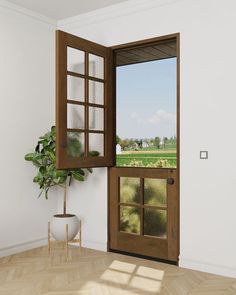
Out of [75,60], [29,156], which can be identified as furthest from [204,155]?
[29,156]

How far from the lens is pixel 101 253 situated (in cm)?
423

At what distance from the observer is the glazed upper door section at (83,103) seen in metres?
3.67

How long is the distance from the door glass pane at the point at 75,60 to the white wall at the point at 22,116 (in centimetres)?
75

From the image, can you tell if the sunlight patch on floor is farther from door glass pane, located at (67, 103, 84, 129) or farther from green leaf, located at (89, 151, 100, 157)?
door glass pane, located at (67, 103, 84, 129)

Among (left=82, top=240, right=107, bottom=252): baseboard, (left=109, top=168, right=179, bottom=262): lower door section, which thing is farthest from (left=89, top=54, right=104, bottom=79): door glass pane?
(left=82, top=240, right=107, bottom=252): baseboard

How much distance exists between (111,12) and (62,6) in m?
0.57

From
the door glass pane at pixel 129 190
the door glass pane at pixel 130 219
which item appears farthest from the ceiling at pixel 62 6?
the door glass pane at pixel 130 219

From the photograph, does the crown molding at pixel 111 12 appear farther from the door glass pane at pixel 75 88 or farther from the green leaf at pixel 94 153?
the green leaf at pixel 94 153

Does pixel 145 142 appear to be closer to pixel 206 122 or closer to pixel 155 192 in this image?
pixel 155 192

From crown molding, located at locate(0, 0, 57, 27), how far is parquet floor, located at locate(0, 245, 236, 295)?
9.03 feet

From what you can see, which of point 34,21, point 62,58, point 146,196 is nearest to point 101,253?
point 146,196

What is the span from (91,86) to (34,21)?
1.19 meters

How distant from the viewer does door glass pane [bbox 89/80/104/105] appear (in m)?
4.04

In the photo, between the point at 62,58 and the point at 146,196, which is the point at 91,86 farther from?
the point at 146,196
